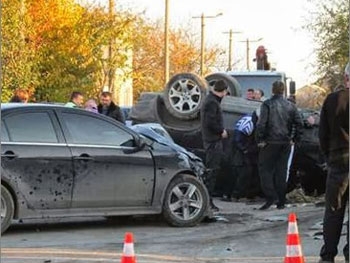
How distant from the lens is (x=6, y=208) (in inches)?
356

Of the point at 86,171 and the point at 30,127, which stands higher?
the point at 30,127

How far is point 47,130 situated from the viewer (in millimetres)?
9531

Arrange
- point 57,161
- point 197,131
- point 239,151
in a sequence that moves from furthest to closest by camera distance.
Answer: point 197,131 < point 239,151 < point 57,161

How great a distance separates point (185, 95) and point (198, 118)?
1.87 feet

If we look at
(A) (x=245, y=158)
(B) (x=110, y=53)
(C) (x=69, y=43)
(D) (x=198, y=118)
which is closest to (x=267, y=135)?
(A) (x=245, y=158)

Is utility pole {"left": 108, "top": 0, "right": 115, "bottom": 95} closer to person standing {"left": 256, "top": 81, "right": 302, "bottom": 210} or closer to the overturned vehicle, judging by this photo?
the overturned vehicle

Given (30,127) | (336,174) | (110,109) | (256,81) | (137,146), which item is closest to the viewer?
(336,174)

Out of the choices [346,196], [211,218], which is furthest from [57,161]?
[346,196]

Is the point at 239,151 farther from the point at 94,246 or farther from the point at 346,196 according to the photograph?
the point at 346,196

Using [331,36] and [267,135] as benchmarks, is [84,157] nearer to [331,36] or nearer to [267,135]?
[267,135]

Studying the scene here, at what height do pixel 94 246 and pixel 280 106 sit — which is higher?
pixel 280 106

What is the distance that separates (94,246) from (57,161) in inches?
49.4

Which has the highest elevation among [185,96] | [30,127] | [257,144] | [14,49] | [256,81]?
[14,49]

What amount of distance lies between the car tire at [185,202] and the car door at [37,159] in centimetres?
131
